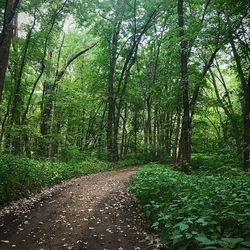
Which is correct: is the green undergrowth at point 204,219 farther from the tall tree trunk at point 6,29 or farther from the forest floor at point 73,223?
the tall tree trunk at point 6,29

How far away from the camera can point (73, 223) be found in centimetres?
721

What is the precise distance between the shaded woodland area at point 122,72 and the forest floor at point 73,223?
4242 mm

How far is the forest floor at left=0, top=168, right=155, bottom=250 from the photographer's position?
5898 mm

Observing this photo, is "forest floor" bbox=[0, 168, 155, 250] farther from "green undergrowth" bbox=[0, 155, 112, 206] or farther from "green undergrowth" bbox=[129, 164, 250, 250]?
"green undergrowth" bbox=[129, 164, 250, 250]

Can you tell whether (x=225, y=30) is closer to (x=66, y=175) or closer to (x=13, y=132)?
(x=66, y=175)

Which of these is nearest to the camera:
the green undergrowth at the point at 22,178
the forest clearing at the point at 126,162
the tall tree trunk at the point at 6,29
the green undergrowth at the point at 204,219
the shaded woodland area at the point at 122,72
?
the green undergrowth at the point at 204,219

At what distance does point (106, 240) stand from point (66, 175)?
374 inches

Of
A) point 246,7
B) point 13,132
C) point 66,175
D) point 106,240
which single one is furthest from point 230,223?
point 13,132

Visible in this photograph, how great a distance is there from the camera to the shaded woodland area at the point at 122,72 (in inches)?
481

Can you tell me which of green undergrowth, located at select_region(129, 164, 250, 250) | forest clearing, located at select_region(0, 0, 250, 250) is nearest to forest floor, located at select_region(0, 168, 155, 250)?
forest clearing, located at select_region(0, 0, 250, 250)

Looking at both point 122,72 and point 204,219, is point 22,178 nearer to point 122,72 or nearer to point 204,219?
point 204,219

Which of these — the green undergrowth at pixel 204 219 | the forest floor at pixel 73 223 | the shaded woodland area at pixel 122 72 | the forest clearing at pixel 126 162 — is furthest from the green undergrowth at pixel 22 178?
the green undergrowth at pixel 204 219

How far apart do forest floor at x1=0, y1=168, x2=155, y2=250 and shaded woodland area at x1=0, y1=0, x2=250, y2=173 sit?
4.24 meters

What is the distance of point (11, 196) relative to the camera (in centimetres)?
934
